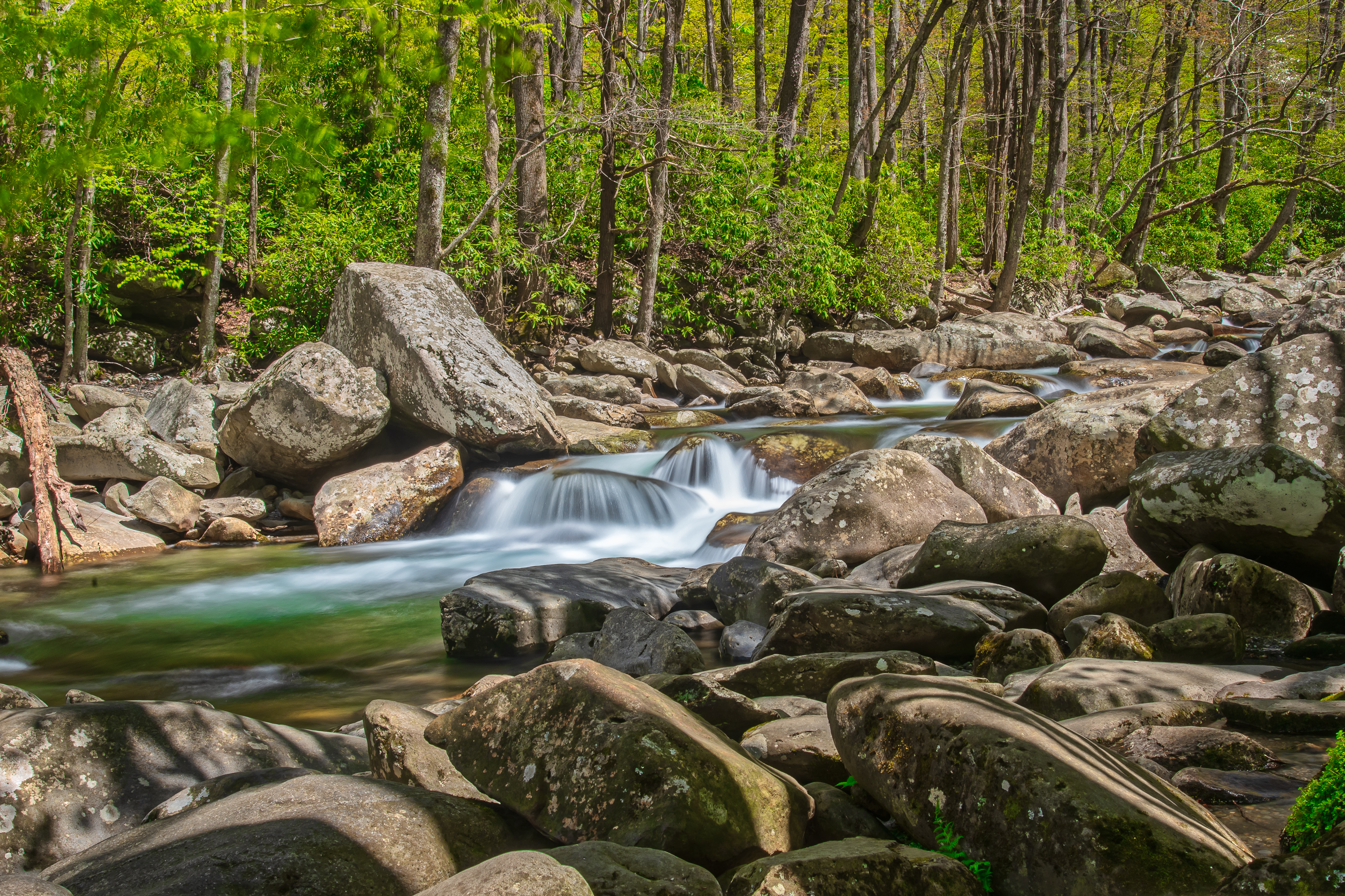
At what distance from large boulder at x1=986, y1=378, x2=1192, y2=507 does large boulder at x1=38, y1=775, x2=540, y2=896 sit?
6.70 metres

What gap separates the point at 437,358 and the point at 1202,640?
8.29 meters

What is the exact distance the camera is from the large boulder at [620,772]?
7.89ft

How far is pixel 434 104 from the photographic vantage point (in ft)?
35.3

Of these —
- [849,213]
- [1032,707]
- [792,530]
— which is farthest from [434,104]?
[849,213]

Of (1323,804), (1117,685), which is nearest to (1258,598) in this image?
(1117,685)

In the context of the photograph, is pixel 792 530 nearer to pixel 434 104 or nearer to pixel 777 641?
pixel 777 641

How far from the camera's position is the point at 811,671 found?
163 inches

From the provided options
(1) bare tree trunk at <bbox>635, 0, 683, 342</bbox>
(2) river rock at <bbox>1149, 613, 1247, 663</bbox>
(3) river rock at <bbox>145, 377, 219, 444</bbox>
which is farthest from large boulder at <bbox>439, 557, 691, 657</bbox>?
(1) bare tree trunk at <bbox>635, 0, 683, 342</bbox>

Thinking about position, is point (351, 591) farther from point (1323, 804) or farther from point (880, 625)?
point (1323, 804)

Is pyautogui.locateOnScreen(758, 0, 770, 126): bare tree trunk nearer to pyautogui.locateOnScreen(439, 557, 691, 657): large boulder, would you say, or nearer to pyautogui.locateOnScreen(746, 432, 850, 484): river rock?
pyautogui.locateOnScreen(746, 432, 850, 484): river rock

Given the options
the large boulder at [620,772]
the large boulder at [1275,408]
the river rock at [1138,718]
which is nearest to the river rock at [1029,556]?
the large boulder at [1275,408]

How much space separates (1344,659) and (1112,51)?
32.1 meters

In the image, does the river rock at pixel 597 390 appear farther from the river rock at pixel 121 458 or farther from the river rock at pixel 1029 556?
the river rock at pixel 1029 556

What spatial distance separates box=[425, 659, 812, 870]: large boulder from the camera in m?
2.40
